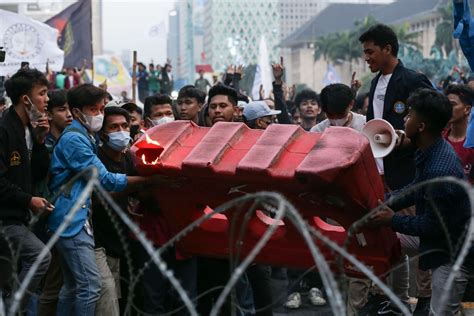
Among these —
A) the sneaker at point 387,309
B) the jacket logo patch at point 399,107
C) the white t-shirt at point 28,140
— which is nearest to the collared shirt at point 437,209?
the jacket logo patch at point 399,107

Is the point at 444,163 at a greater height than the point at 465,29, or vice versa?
the point at 465,29

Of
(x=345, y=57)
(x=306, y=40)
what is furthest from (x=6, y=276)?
(x=306, y=40)

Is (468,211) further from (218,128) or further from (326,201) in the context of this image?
(218,128)

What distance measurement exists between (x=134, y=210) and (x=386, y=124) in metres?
1.66

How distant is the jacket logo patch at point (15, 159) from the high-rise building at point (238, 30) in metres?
153

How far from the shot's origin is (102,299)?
5.46 metres

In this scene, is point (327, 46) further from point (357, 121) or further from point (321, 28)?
point (357, 121)

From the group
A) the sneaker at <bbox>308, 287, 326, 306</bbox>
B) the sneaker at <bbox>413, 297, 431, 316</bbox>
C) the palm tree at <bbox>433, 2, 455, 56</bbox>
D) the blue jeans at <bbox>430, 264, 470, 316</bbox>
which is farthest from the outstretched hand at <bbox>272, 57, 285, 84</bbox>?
the palm tree at <bbox>433, 2, 455, 56</bbox>

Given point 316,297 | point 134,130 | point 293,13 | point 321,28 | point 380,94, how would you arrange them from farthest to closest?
1. point 293,13
2. point 321,28
3. point 316,297
4. point 134,130
5. point 380,94

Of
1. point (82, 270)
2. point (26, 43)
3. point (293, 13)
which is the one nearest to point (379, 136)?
point (82, 270)

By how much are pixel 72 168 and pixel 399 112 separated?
221 cm

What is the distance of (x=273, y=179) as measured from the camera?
14.8 ft

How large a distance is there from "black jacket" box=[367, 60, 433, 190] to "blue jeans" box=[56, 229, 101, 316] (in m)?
2.01

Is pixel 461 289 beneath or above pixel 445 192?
beneath
